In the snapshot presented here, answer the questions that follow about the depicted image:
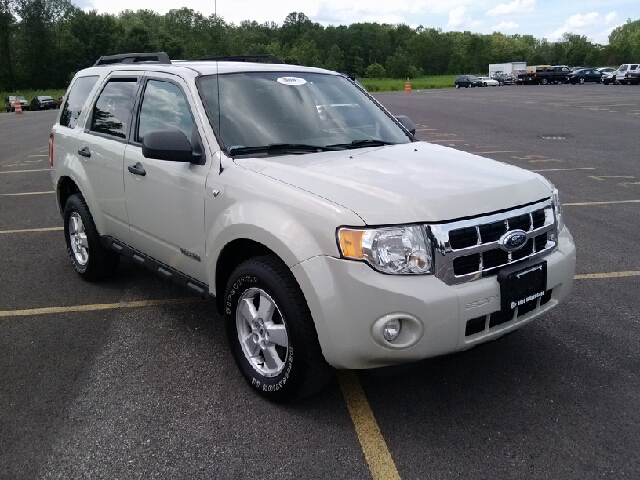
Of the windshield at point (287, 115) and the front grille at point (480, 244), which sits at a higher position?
the windshield at point (287, 115)

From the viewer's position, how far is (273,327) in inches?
136

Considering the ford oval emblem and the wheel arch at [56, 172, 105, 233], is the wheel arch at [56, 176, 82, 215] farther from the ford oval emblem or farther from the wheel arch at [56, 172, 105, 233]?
the ford oval emblem

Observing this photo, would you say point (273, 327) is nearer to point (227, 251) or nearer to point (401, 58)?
point (227, 251)

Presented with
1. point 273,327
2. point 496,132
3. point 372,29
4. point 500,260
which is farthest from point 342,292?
point 372,29

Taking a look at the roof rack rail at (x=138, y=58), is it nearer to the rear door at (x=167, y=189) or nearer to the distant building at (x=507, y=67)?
the rear door at (x=167, y=189)

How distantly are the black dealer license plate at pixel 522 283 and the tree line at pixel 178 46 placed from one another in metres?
49.9

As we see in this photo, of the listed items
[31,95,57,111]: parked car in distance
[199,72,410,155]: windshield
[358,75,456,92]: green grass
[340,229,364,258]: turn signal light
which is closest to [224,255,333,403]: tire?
[340,229,364,258]: turn signal light

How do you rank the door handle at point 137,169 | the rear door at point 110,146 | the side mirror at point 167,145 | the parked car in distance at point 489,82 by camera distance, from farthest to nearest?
1. the parked car in distance at point 489,82
2. the rear door at point 110,146
3. the door handle at point 137,169
4. the side mirror at point 167,145

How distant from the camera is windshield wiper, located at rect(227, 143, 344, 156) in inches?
153

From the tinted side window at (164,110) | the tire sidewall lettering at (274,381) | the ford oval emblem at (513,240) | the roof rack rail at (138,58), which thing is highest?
the roof rack rail at (138,58)

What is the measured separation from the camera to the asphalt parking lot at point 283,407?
304 centimetres

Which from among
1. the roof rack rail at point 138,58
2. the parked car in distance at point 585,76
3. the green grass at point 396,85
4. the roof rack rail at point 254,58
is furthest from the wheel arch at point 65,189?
the parked car in distance at point 585,76

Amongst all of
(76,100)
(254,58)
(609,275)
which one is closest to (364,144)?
(254,58)

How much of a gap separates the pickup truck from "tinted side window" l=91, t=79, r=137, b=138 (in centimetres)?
→ 6920
